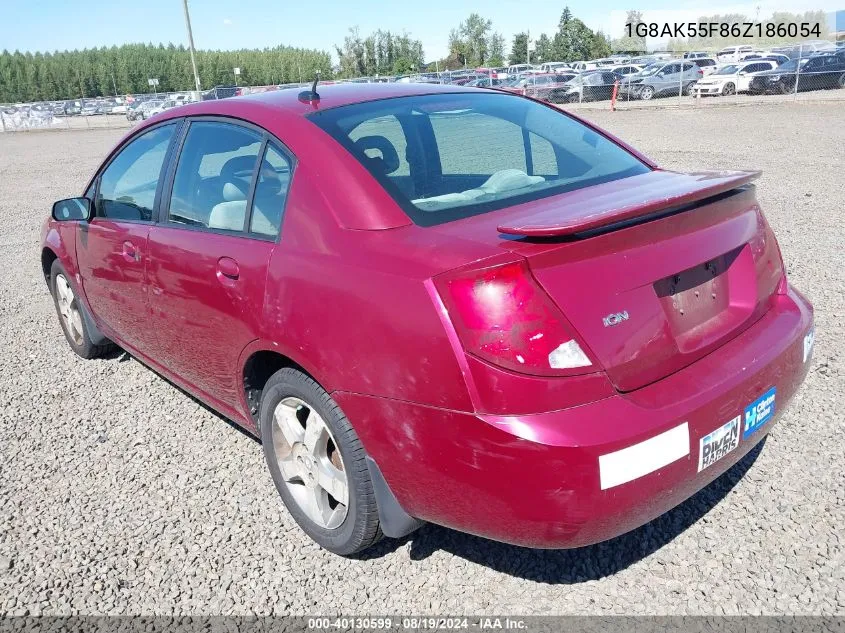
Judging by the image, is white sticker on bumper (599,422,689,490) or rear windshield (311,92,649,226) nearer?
white sticker on bumper (599,422,689,490)

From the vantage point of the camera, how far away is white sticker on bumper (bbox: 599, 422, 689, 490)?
6.39 feet

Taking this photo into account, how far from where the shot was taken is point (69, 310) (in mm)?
4906

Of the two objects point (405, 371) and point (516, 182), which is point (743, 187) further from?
point (405, 371)

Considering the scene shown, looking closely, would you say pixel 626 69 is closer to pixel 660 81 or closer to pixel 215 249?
pixel 660 81

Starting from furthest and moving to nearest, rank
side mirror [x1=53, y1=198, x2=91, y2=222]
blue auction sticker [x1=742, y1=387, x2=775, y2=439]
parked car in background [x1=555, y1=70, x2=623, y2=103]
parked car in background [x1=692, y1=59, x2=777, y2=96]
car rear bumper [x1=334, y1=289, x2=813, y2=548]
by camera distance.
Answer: parked car in background [x1=555, y1=70, x2=623, y2=103] < parked car in background [x1=692, y1=59, x2=777, y2=96] < side mirror [x1=53, y1=198, x2=91, y2=222] < blue auction sticker [x1=742, y1=387, x2=775, y2=439] < car rear bumper [x1=334, y1=289, x2=813, y2=548]

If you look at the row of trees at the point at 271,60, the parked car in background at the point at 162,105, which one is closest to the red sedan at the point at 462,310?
the parked car in background at the point at 162,105

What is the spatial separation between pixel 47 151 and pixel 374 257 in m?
26.1

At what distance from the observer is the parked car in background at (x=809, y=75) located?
26.3 meters

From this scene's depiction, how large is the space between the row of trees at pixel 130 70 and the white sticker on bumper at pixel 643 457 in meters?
79.3

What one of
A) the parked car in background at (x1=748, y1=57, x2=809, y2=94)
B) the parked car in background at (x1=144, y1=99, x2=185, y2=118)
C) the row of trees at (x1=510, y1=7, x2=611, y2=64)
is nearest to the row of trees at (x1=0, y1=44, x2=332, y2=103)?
the row of trees at (x1=510, y1=7, x2=611, y2=64)

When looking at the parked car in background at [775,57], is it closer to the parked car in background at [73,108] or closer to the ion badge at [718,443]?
the ion badge at [718,443]

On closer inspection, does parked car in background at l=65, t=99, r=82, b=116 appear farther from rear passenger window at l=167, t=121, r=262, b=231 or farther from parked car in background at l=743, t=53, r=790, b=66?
rear passenger window at l=167, t=121, r=262, b=231

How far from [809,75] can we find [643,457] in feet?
95.2

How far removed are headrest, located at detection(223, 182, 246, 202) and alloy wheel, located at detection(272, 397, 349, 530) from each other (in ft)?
2.84
